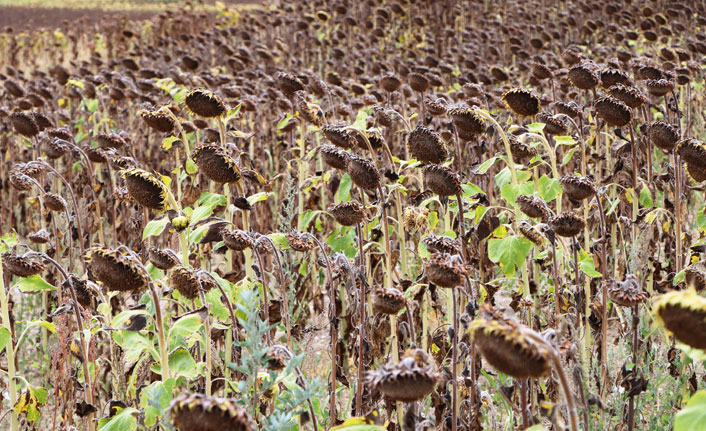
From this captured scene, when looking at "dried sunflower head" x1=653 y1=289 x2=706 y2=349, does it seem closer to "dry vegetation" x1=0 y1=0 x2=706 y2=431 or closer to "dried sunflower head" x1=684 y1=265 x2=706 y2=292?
"dry vegetation" x1=0 y1=0 x2=706 y2=431

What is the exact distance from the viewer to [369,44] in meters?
10.3

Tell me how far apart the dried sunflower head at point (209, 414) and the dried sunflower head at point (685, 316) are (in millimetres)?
642

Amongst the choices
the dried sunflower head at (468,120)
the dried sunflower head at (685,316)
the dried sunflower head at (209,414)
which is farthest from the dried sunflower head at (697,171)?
the dried sunflower head at (209,414)

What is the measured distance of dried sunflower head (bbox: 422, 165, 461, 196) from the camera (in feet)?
7.47

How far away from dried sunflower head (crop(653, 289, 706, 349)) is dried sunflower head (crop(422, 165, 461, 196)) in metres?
1.13

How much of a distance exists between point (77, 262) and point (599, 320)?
3.28 m

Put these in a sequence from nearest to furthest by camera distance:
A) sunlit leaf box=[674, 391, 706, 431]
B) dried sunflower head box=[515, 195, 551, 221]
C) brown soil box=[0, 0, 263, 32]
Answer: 1. sunlit leaf box=[674, 391, 706, 431]
2. dried sunflower head box=[515, 195, 551, 221]
3. brown soil box=[0, 0, 263, 32]

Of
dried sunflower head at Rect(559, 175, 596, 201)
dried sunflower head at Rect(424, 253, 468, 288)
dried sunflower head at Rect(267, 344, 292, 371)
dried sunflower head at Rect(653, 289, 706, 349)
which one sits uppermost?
dried sunflower head at Rect(653, 289, 706, 349)

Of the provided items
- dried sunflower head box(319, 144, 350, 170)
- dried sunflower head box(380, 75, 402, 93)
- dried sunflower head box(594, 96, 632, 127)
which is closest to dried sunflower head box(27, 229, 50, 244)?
dried sunflower head box(319, 144, 350, 170)

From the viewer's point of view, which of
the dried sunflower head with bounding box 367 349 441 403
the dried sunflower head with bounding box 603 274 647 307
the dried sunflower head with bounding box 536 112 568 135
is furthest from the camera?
the dried sunflower head with bounding box 536 112 568 135

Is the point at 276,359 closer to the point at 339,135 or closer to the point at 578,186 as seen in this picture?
the point at 339,135

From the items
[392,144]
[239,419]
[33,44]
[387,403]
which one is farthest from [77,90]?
[33,44]

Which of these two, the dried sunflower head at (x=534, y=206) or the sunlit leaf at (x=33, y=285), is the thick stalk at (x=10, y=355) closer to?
the sunlit leaf at (x=33, y=285)

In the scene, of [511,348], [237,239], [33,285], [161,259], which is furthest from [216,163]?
[511,348]
